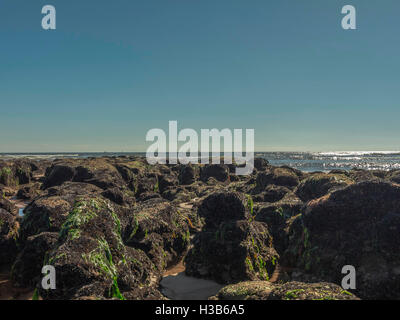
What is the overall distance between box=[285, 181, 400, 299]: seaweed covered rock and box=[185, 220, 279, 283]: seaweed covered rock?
1.20 metres

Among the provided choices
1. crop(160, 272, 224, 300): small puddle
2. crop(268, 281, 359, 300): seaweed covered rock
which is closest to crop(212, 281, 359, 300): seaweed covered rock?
crop(268, 281, 359, 300): seaweed covered rock

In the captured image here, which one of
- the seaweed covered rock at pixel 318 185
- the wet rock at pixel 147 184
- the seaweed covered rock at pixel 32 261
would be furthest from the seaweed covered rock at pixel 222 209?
the wet rock at pixel 147 184

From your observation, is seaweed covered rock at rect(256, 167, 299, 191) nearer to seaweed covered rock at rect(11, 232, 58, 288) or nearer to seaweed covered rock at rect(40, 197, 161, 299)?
seaweed covered rock at rect(40, 197, 161, 299)

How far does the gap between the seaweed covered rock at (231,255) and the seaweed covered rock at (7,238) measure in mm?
5418

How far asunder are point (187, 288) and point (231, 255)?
1.48 m

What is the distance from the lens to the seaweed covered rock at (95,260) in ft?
14.3

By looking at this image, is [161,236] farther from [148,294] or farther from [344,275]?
[344,275]

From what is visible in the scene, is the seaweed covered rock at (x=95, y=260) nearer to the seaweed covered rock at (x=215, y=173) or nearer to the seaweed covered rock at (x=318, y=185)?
the seaweed covered rock at (x=318, y=185)

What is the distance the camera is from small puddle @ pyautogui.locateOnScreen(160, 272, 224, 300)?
6118mm

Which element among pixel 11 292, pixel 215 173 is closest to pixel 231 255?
pixel 11 292
